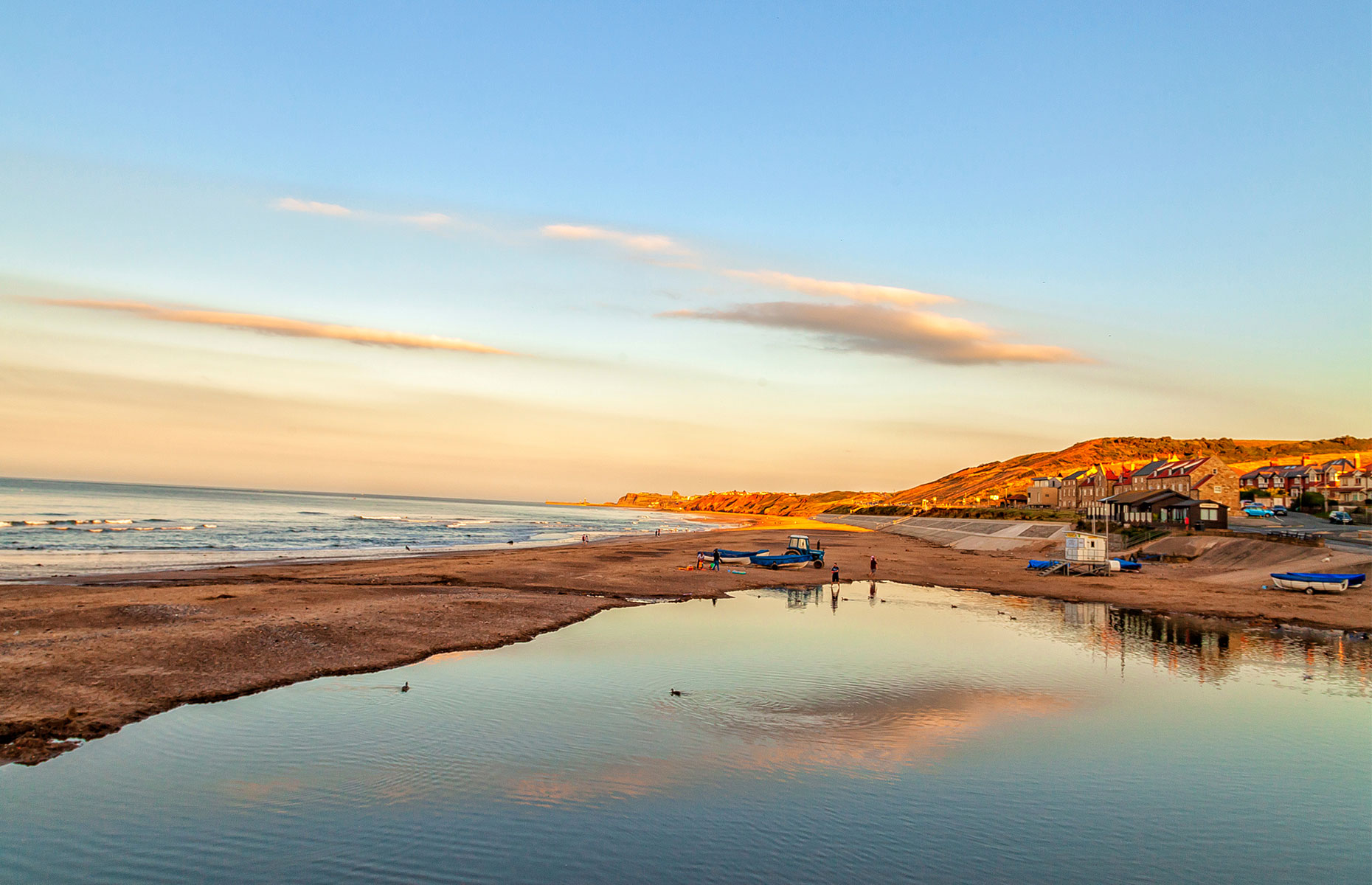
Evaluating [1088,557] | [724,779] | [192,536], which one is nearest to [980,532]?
[1088,557]

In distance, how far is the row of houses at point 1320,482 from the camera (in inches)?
4227

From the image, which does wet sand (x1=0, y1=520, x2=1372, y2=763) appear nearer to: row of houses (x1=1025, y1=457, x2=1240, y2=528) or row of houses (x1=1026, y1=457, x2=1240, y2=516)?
row of houses (x1=1025, y1=457, x2=1240, y2=528)

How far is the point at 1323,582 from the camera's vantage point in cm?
4288

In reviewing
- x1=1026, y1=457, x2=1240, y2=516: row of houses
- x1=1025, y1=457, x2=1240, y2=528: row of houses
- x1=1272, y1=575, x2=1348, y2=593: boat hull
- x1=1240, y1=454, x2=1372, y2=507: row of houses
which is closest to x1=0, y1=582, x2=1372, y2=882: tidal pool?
x1=1272, y1=575, x2=1348, y2=593: boat hull

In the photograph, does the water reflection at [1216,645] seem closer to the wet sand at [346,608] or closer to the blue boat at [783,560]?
the wet sand at [346,608]

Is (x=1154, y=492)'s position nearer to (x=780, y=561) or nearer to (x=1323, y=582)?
(x=1323, y=582)

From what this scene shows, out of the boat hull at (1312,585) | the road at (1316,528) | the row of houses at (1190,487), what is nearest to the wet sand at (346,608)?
the boat hull at (1312,585)

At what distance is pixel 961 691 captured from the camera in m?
23.1

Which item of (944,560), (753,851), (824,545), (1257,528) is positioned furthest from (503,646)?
(1257,528)

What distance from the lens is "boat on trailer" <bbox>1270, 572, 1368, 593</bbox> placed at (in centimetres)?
4269

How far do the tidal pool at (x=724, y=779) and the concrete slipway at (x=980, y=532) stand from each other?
63264mm

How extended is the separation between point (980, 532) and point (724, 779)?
3801 inches

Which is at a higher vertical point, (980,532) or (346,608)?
(346,608)

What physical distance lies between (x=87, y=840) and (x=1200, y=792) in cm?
2012
